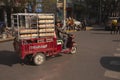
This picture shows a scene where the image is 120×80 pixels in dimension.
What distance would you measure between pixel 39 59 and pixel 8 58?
2343 millimetres

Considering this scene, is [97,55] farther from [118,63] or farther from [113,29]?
[113,29]

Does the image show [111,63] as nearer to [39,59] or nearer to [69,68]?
[69,68]

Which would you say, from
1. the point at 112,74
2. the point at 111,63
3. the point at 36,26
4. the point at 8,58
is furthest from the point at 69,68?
the point at 8,58

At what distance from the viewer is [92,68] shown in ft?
36.2

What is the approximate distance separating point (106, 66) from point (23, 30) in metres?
3.63

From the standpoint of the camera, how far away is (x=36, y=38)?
1173 cm

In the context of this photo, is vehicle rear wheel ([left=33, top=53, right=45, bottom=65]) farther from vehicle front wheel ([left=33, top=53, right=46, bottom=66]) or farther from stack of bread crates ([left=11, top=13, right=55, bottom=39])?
stack of bread crates ([left=11, top=13, right=55, bottom=39])

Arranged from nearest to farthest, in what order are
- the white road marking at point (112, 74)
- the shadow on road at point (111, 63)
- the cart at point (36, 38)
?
the white road marking at point (112, 74) < the shadow on road at point (111, 63) < the cart at point (36, 38)

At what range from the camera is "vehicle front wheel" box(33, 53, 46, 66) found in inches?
458

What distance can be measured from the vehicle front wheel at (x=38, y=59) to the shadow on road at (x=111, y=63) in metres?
2.50

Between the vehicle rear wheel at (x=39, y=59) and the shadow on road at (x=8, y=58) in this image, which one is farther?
the shadow on road at (x=8, y=58)

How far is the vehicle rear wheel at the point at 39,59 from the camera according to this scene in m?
11.6

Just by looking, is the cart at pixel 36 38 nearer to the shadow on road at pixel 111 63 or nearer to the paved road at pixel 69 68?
the paved road at pixel 69 68

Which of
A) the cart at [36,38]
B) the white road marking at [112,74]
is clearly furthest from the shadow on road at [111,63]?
the cart at [36,38]
